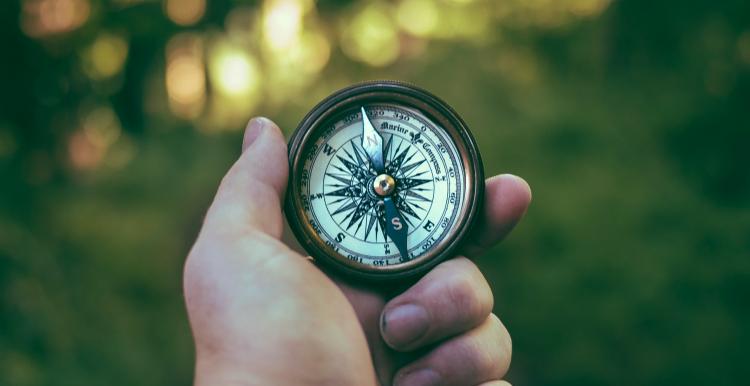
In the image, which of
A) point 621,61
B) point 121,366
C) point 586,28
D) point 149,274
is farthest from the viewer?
point 586,28

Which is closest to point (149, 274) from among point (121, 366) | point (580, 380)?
point (121, 366)

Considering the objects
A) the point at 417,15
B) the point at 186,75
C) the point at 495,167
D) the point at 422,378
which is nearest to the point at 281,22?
the point at 186,75

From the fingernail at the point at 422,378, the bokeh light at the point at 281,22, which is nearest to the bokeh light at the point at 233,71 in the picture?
the bokeh light at the point at 281,22

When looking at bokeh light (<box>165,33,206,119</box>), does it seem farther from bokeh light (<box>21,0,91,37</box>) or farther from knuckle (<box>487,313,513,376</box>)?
knuckle (<box>487,313,513,376</box>)

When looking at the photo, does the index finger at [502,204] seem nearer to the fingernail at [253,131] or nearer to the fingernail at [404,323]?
the fingernail at [404,323]

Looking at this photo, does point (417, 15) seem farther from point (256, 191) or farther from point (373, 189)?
point (256, 191)

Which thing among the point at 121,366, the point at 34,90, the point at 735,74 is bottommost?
the point at 121,366

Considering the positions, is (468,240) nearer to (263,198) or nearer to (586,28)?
(263,198)

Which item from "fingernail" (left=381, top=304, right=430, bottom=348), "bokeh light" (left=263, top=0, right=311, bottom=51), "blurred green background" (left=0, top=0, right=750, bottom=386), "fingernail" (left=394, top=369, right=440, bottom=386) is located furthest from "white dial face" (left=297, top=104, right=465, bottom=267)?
"bokeh light" (left=263, top=0, right=311, bottom=51)
